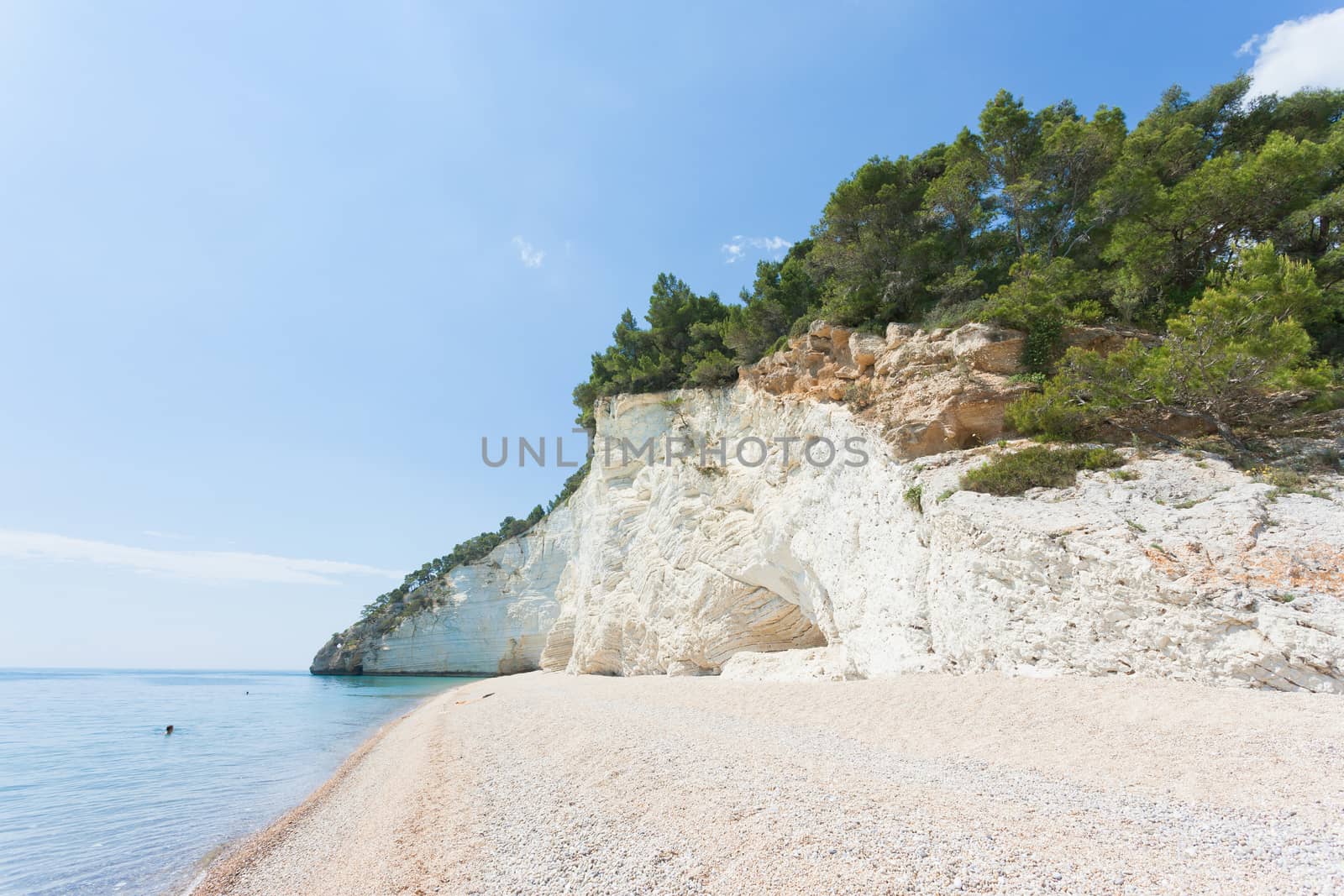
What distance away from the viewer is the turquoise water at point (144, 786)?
648 centimetres

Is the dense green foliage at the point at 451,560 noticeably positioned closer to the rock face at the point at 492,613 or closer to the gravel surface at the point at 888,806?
the rock face at the point at 492,613

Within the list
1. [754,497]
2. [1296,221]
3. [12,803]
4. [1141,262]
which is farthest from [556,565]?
[1296,221]

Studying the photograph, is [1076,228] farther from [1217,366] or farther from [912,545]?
[912,545]

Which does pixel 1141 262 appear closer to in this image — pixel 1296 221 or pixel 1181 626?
pixel 1296 221

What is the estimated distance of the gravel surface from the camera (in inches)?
119

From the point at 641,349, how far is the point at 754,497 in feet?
45.4

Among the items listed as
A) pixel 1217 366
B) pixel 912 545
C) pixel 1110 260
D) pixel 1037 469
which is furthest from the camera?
pixel 1110 260

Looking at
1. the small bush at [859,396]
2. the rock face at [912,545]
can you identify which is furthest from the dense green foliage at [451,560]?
the small bush at [859,396]

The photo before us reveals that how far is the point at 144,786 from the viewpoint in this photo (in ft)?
33.1

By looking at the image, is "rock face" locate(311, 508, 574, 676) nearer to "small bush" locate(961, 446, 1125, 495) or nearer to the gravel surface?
"small bush" locate(961, 446, 1125, 495)

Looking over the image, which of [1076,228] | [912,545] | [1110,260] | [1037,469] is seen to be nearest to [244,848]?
[912,545]

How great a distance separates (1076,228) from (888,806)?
19175 millimetres

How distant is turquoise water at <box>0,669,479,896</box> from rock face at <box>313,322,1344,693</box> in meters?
10.8

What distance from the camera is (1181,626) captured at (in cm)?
644
